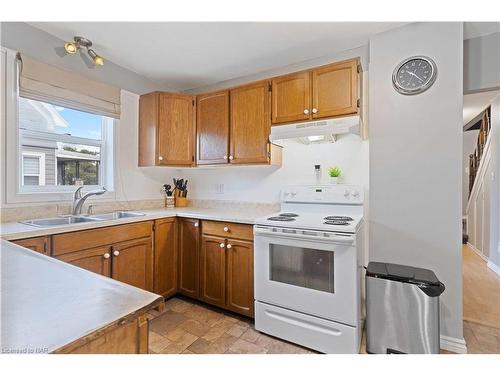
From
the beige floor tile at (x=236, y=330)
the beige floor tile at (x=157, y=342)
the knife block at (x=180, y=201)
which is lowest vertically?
the beige floor tile at (x=236, y=330)

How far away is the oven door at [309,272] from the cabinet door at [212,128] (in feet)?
3.37

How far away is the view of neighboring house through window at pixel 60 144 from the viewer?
207cm

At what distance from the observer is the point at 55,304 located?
61 centimetres

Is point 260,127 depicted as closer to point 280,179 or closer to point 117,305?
point 280,179

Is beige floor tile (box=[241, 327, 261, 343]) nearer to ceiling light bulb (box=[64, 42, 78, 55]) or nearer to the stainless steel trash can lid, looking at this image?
the stainless steel trash can lid

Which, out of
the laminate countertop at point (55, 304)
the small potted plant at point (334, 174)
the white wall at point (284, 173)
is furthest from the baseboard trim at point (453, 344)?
the laminate countertop at point (55, 304)

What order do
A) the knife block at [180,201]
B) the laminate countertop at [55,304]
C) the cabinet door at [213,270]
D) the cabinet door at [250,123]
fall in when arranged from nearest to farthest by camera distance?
the laminate countertop at [55,304] → the cabinet door at [213,270] → the cabinet door at [250,123] → the knife block at [180,201]

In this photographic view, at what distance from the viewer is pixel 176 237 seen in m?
2.51

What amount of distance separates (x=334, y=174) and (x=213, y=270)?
4.54 feet

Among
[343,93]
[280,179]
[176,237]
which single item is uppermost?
[343,93]

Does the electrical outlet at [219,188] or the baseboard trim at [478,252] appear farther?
the baseboard trim at [478,252]

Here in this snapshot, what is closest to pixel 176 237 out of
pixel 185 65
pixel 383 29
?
pixel 185 65

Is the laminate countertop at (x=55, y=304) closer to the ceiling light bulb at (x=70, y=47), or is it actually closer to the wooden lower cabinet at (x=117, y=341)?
the wooden lower cabinet at (x=117, y=341)

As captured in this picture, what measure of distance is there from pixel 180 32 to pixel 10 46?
124cm
